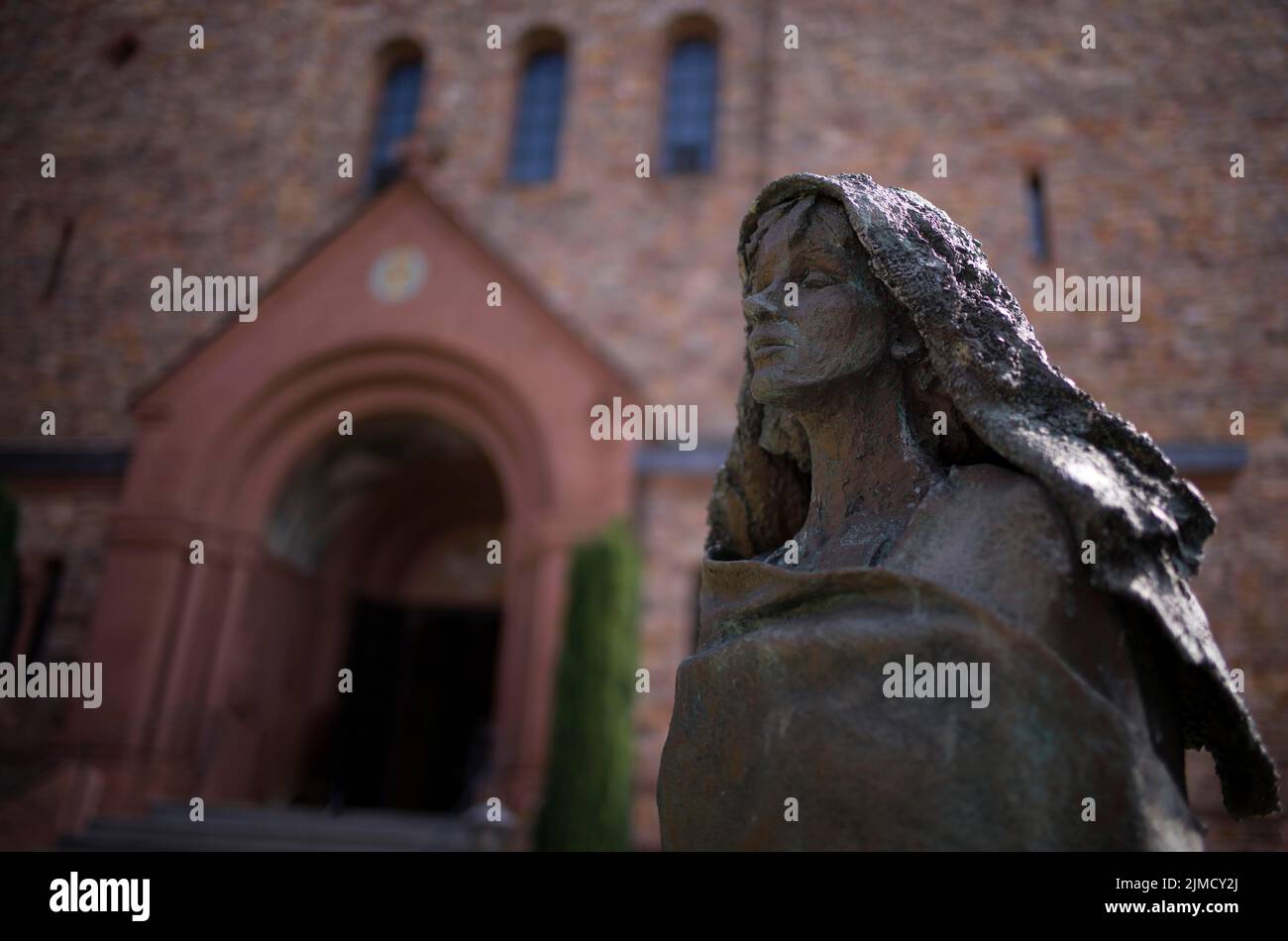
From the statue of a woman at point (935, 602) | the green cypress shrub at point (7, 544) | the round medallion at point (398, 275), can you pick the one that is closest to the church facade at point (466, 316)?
the round medallion at point (398, 275)

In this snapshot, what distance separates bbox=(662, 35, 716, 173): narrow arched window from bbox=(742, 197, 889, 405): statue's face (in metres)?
11.1

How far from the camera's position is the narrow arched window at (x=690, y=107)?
12.9 m

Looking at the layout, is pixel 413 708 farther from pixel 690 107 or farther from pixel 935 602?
pixel 935 602

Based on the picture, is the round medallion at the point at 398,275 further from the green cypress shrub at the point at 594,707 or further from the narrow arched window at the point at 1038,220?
the narrow arched window at the point at 1038,220

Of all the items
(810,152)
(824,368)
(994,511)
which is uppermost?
(810,152)

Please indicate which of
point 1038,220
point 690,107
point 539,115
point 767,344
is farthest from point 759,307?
point 539,115

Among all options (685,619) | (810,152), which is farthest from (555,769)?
(810,152)

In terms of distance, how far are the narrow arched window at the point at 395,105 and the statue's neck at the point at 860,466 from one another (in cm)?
1285

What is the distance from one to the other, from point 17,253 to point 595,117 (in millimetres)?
8701

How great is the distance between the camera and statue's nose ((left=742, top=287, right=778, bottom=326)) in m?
2.14

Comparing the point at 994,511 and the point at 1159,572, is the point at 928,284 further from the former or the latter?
the point at 1159,572

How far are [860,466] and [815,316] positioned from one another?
342mm

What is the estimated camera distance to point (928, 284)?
1.95 metres
